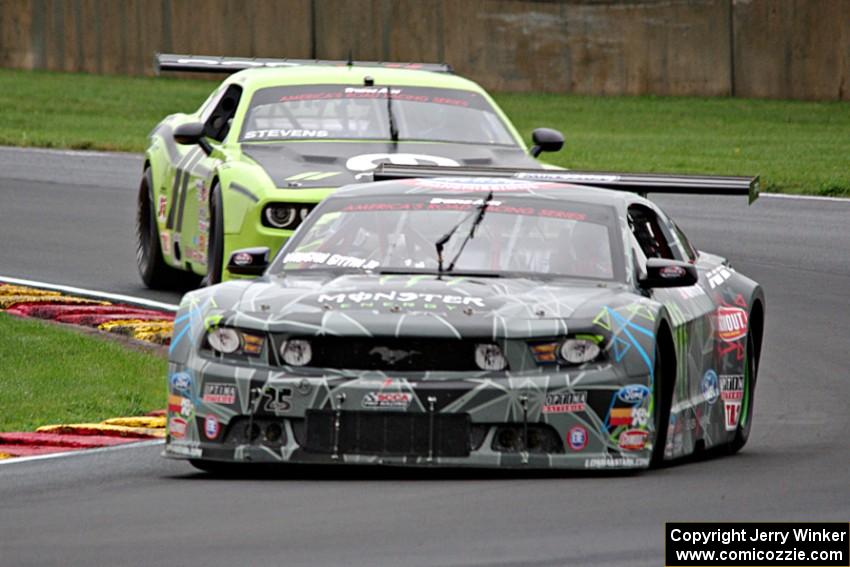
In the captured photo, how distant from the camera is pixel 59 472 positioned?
9078 mm

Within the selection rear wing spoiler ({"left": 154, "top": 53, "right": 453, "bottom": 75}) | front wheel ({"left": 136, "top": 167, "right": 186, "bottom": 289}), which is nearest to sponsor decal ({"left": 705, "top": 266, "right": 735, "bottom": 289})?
front wheel ({"left": 136, "top": 167, "right": 186, "bottom": 289})

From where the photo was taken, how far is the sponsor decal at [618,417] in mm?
8414

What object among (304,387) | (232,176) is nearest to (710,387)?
(304,387)

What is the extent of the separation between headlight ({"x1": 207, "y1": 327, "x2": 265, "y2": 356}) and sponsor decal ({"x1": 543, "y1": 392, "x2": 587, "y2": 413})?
3.56ft

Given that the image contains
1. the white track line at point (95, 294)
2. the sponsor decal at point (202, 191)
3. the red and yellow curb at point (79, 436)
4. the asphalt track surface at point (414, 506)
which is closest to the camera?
the asphalt track surface at point (414, 506)

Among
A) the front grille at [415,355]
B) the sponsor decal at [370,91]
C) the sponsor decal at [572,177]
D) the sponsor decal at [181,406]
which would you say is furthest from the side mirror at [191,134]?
the front grille at [415,355]

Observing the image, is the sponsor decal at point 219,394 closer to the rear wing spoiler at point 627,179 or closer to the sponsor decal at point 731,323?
the sponsor decal at point 731,323

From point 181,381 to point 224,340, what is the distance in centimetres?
24

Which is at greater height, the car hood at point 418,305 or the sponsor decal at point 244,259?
the sponsor decal at point 244,259

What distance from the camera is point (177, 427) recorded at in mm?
8758

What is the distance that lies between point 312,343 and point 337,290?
39 centimetres

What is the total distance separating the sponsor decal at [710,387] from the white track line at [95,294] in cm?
552

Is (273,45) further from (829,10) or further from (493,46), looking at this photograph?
(829,10)

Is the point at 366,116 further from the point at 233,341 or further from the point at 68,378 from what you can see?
the point at 233,341
